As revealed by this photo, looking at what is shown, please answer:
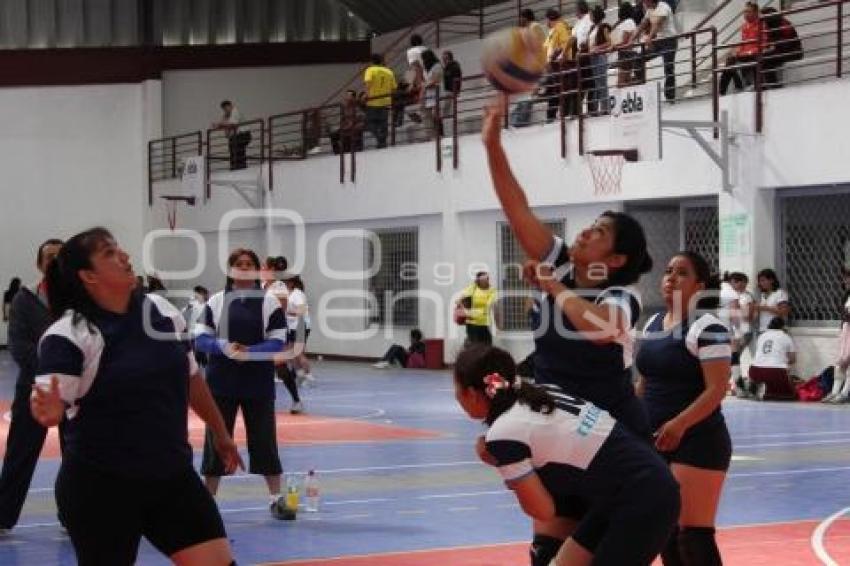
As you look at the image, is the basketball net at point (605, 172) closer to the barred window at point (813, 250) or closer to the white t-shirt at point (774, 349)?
the barred window at point (813, 250)

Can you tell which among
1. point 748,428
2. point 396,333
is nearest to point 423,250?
point 396,333

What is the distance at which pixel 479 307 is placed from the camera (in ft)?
88.6

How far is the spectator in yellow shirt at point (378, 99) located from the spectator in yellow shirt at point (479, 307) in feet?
21.0

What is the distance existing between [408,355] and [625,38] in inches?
374

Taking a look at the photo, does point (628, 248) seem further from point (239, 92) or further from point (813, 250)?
point (239, 92)

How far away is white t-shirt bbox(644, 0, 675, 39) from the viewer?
24.9m

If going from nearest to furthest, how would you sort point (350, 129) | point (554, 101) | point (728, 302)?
point (728, 302) < point (554, 101) < point (350, 129)

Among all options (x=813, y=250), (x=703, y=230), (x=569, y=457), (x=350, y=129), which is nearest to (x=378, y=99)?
(x=350, y=129)

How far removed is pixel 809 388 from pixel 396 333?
12.9 metres

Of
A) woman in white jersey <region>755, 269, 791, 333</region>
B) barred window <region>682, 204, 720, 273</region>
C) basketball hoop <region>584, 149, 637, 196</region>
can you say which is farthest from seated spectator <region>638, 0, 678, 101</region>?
woman in white jersey <region>755, 269, 791, 333</region>

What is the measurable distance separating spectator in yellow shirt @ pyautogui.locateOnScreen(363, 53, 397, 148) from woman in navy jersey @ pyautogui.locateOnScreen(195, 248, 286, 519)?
20.8m

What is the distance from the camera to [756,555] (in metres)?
9.91

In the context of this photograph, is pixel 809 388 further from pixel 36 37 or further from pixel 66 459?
pixel 36 37

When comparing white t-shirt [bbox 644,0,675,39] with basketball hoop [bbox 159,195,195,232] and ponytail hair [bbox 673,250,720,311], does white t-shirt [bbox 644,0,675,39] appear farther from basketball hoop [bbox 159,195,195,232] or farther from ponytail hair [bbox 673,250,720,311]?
basketball hoop [bbox 159,195,195,232]
